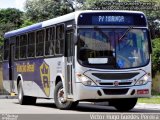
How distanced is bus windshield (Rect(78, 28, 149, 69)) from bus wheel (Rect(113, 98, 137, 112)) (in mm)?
1947

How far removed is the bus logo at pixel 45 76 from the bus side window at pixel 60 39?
1.40 metres

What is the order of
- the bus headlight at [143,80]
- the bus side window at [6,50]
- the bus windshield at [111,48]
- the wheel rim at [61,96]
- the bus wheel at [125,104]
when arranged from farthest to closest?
the bus side window at [6,50], the bus wheel at [125,104], the wheel rim at [61,96], the bus headlight at [143,80], the bus windshield at [111,48]

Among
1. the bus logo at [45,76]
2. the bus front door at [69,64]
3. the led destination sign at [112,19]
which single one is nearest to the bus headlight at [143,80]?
the led destination sign at [112,19]

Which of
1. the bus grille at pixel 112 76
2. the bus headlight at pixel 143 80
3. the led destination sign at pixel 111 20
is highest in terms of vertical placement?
the led destination sign at pixel 111 20

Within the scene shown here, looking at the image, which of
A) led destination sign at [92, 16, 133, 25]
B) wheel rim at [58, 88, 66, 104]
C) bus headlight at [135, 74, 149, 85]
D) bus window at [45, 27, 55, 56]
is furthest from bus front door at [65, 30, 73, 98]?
bus headlight at [135, 74, 149, 85]

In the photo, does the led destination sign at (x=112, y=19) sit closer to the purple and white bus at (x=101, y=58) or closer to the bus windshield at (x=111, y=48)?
the purple and white bus at (x=101, y=58)

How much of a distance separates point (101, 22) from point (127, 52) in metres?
1.33

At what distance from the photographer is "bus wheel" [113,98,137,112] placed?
65.0ft

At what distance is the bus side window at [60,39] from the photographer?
64.2 feet

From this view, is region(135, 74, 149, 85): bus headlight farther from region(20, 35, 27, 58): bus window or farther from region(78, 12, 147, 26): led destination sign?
region(20, 35, 27, 58): bus window

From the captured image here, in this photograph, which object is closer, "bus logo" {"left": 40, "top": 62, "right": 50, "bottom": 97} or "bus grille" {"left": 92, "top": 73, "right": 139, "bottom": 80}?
"bus grille" {"left": 92, "top": 73, "right": 139, "bottom": 80}

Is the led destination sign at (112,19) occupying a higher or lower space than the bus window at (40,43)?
higher

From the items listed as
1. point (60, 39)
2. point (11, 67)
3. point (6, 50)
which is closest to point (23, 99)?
point (11, 67)

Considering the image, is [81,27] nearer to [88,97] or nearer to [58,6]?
[88,97]
